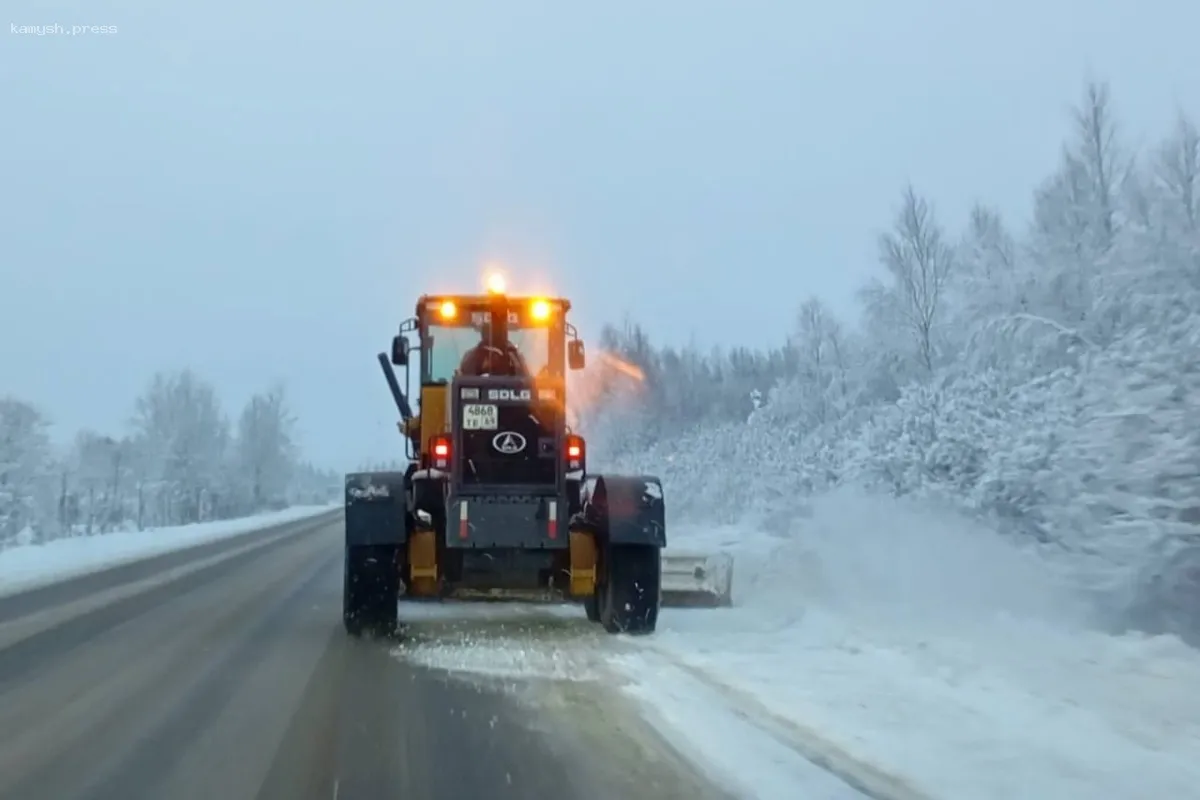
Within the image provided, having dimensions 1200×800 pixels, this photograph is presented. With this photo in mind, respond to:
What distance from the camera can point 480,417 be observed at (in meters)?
12.7

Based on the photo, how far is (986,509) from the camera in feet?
57.1

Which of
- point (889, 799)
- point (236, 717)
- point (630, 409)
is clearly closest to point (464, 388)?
point (236, 717)

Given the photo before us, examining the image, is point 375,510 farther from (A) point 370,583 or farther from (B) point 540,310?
(B) point 540,310

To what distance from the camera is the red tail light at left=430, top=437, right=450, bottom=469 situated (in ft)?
41.7

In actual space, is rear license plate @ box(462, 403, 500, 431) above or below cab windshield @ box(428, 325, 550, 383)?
below

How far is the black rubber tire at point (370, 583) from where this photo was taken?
12445 mm

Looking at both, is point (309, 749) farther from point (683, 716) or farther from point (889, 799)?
point (889, 799)

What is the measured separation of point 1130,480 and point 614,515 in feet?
17.2

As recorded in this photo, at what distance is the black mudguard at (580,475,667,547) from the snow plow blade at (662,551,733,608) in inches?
109

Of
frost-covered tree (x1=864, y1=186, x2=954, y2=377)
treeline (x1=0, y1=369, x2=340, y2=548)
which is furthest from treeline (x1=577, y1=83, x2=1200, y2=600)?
treeline (x1=0, y1=369, x2=340, y2=548)

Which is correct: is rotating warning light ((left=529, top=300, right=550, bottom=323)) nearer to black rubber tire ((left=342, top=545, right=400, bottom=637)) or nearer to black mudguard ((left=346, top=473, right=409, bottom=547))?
black mudguard ((left=346, top=473, right=409, bottom=547))

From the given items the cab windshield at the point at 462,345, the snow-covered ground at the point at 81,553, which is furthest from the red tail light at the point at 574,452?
the snow-covered ground at the point at 81,553

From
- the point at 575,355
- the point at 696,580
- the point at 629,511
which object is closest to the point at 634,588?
the point at 629,511

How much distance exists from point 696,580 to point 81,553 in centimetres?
1878
